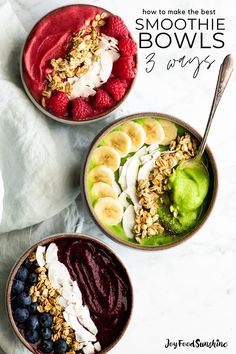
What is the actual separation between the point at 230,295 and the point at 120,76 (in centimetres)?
98

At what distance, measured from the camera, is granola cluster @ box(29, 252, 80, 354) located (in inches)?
98.4

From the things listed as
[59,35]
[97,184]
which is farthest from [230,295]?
[59,35]

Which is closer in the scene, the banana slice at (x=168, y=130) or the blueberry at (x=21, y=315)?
the blueberry at (x=21, y=315)

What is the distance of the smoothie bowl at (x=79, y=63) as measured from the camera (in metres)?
2.51

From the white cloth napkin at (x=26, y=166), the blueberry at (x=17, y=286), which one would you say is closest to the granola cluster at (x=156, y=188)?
the white cloth napkin at (x=26, y=166)

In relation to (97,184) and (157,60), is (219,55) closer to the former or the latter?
(157,60)

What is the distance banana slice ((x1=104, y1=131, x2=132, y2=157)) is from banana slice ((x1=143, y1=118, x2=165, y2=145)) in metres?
0.08

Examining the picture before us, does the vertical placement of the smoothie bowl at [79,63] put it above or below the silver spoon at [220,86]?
above

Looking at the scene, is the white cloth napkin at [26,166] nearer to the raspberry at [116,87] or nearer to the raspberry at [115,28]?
the raspberry at [116,87]

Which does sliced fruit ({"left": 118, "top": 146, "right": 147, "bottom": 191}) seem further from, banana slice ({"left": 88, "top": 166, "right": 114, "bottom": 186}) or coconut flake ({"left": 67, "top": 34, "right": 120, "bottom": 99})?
coconut flake ({"left": 67, "top": 34, "right": 120, "bottom": 99})

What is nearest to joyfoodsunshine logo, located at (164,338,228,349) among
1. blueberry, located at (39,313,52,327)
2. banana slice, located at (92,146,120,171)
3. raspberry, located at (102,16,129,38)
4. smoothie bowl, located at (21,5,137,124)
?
blueberry, located at (39,313,52,327)

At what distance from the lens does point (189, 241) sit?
2.74m

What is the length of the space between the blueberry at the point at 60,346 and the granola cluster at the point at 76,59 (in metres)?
0.87

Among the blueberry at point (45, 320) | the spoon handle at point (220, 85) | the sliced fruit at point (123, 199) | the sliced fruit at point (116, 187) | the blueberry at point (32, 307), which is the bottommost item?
the blueberry at point (45, 320)
